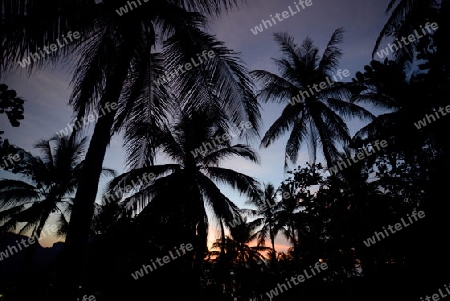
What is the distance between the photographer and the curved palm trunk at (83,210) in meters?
2.82

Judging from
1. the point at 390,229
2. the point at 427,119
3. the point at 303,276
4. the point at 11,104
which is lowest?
the point at 303,276

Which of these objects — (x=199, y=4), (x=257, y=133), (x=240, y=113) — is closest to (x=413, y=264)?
(x=257, y=133)

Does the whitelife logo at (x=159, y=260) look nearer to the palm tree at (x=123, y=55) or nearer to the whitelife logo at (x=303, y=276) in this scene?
the whitelife logo at (x=303, y=276)

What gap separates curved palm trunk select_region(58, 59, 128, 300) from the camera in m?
2.82

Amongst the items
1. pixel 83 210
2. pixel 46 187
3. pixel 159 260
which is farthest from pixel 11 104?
pixel 46 187

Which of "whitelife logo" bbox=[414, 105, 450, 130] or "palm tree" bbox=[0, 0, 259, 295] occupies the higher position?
"palm tree" bbox=[0, 0, 259, 295]

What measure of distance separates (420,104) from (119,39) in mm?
4976

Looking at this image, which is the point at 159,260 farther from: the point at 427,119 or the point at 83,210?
the point at 427,119

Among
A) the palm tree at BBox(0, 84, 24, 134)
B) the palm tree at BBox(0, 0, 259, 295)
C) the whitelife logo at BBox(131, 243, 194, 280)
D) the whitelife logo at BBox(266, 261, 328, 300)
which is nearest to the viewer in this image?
the palm tree at BBox(0, 84, 24, 134)

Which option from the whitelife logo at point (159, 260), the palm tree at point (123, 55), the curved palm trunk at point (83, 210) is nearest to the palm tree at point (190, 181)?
the whitelife logo at point (159, 260)

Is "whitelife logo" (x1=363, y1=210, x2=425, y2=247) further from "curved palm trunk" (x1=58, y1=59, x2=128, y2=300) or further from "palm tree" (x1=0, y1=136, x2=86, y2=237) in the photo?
"palm tree" (x1=0, y1=136, x2=86, y2=237)

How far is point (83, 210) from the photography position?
310 centimetres

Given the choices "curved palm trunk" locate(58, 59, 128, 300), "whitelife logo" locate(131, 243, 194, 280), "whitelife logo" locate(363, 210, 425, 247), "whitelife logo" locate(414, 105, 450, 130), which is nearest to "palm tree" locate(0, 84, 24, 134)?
"curved palm trunk" locate(58, 59, 128, 300)

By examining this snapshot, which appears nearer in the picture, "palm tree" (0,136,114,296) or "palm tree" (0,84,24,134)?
"palm tree" (0,84,24,134)
